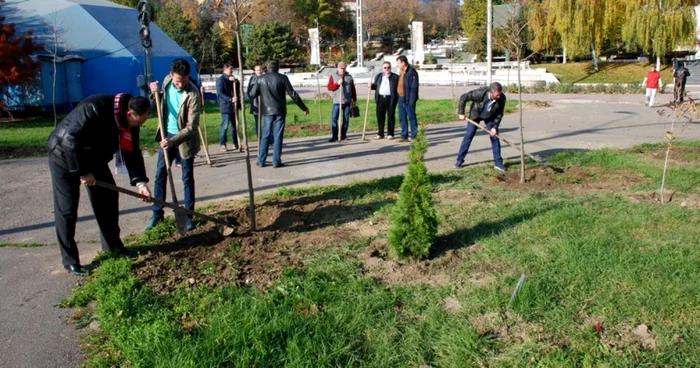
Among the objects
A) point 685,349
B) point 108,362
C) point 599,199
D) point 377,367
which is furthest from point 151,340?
point 599,199

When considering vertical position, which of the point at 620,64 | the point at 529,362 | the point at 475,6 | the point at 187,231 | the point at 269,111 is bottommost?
the point at 529,362

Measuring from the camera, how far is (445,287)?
4.64 m

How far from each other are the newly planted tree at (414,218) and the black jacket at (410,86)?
23.0 ft

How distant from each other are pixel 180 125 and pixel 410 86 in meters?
6.62

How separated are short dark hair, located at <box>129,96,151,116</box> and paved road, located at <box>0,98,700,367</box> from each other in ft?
4.99

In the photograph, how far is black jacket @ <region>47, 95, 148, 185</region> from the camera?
4.91 m

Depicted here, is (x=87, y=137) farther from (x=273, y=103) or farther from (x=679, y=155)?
(x=679, y=155)

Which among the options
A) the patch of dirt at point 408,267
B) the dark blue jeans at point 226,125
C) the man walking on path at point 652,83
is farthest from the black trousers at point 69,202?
the man walking on path at point 652,83

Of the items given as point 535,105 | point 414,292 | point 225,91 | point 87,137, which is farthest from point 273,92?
point 535,105

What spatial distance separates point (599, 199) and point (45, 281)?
19.7 ft

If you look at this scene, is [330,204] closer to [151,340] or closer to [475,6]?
[151,340]

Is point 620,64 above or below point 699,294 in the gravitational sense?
above

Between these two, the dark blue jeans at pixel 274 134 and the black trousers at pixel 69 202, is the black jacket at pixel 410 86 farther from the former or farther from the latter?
the black trousers at pixel 69 202

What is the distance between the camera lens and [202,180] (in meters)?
9.24
